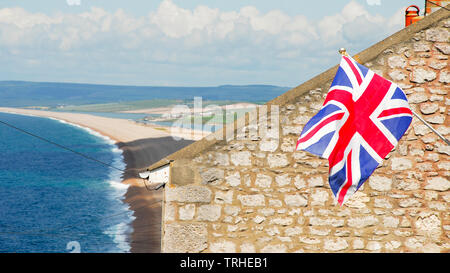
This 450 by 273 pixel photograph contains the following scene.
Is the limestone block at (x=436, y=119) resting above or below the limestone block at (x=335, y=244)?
above

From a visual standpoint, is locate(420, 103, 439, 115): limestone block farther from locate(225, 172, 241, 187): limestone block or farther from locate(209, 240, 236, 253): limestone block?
locate(209, 240, 236, 253): limestone block

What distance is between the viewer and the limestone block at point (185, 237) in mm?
7492

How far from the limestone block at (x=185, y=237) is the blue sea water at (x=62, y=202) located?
2695 cm

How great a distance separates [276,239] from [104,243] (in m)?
32.9

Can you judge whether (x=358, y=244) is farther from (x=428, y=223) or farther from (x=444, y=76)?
(x=444, y=76)

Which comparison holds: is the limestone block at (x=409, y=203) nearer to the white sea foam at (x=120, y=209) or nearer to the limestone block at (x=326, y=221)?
the limestone block at (x=326, y=221)

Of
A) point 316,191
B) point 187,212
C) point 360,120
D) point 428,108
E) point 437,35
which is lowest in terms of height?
point 187,212

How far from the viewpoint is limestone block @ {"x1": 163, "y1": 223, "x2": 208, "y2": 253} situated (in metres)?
7.49

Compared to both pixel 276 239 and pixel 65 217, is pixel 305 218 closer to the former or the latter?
pixel 276 239

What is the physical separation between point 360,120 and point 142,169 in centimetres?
337

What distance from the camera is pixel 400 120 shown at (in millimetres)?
6148

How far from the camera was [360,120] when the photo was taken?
618cm

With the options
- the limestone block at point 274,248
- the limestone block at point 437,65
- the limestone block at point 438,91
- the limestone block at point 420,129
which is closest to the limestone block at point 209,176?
the limestone block at point 274,248

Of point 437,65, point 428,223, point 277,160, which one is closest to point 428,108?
point 437,65
